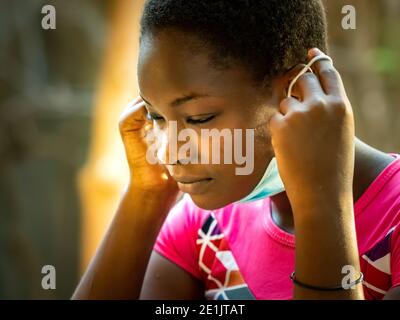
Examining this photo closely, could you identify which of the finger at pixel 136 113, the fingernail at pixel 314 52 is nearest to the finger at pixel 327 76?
the fingernail at pixel 314 52

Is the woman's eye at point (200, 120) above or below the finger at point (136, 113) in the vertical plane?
below

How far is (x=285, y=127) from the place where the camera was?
129cm

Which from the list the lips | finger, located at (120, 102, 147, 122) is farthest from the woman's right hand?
the lips

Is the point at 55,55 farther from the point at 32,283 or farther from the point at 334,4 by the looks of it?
the point at 334,4

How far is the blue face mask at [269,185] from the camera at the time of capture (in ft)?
4.85

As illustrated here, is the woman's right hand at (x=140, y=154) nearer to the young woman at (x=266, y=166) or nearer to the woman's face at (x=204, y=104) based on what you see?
the young woman at (x=266, y=166)

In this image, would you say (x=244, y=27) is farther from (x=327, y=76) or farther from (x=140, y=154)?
(x=140, y=154)

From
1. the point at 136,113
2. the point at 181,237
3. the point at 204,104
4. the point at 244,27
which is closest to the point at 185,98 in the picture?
the point at 204,104

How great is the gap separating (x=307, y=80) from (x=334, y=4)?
251 centimetres

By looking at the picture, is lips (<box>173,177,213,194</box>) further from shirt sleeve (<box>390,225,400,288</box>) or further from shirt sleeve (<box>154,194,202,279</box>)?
shirt sleeve (<box>390,225,400,288</box>)

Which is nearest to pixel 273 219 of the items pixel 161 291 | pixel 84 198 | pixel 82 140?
pixel 161 291

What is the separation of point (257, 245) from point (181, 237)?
0.24 metres

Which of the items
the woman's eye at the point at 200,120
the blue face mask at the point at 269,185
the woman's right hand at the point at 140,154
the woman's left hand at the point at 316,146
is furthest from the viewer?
the woman's right hand at the point at 140,154

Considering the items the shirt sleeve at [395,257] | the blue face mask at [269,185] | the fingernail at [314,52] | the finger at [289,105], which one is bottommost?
the shirt sleeve at [395,257]
